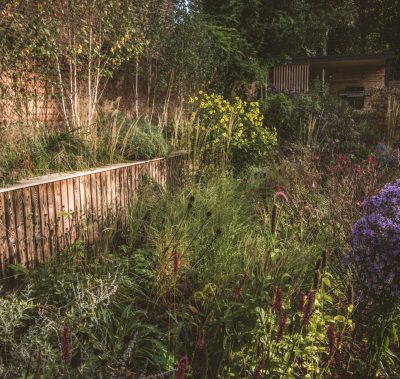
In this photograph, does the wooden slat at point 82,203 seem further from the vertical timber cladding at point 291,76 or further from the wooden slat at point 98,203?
the vertical timber cladding at point 291,76

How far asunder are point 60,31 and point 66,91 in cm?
86

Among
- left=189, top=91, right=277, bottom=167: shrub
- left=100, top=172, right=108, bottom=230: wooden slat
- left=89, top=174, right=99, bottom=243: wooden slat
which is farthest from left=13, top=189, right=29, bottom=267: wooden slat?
left=189, top=91, right=277, bottom=167: shrub

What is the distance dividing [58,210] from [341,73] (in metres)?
17.7

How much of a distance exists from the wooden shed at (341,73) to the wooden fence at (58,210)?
13128 mm

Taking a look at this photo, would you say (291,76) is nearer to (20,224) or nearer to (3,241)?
(20,224)

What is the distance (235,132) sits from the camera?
7.59 m

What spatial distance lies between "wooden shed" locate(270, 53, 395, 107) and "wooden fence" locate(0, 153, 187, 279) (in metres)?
13.1

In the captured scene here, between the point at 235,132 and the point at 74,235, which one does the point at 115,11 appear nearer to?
the point at 235,132

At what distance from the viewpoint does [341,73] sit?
19.2m

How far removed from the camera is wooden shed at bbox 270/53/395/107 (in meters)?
17.1

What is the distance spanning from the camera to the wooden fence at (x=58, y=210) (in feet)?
Result: 11.2

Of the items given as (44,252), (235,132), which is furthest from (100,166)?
(235,132)

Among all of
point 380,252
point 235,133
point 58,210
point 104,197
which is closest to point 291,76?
point 235,133

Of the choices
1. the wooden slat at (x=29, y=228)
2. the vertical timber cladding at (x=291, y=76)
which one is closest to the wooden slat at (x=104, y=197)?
the wooden slat at (x=29, y=228)
